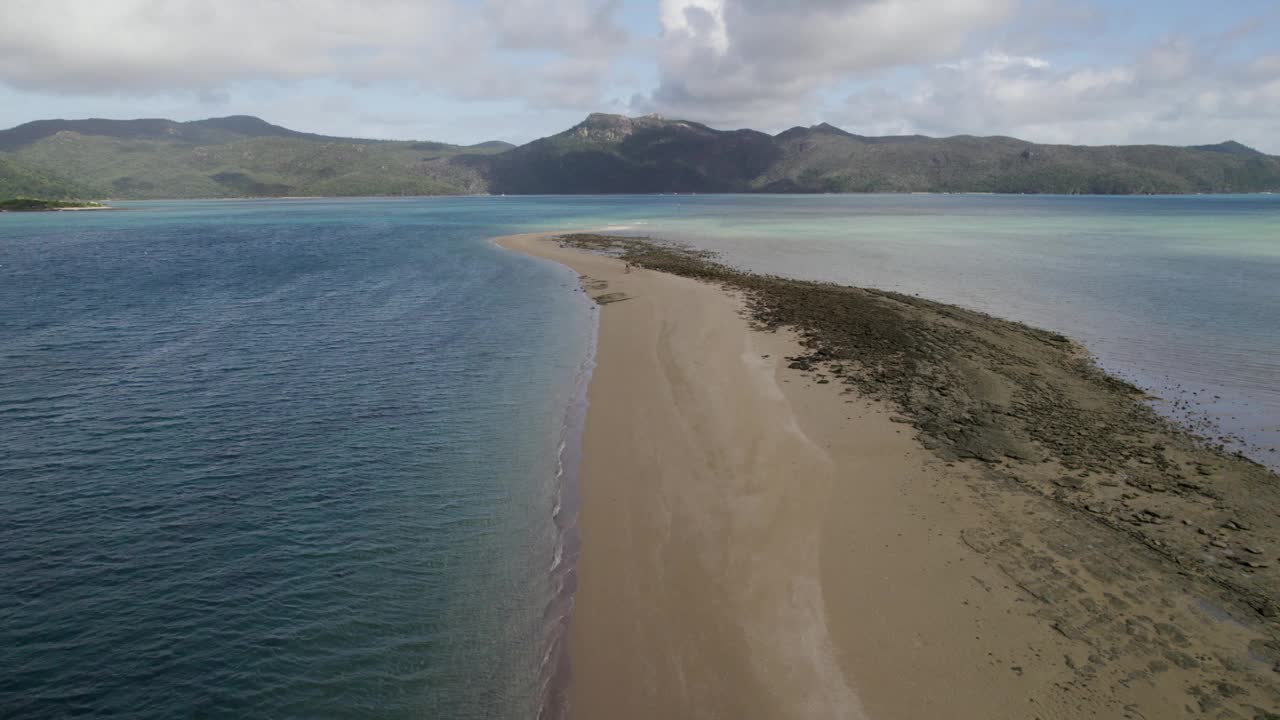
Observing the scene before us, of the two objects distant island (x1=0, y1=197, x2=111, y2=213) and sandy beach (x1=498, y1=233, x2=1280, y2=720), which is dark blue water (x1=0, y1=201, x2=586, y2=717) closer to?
sandy beach (x1=498, y1=233, x2=1280, y2=720)

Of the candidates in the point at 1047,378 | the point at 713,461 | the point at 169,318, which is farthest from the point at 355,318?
the point at 1047,378

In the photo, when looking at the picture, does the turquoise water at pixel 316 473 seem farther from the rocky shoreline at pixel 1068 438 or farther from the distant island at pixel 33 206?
the distant island at pixel 33 206

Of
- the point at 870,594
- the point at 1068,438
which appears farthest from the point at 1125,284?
the point at 870,594

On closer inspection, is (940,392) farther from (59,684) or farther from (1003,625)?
(59,684)

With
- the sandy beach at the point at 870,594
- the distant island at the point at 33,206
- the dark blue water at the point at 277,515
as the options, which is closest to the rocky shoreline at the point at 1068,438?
the sandy beach at the point at 870,594

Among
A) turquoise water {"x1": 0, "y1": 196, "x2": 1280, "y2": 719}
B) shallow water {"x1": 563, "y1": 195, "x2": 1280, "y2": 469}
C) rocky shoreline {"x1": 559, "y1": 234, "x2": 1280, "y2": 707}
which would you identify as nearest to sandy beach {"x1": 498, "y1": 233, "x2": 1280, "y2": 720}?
rocky shoreline {"x1": 559, "y1": 234, "x2": 1280, "y2": 707}

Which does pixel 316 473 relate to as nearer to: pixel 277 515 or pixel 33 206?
pixel 277 515
